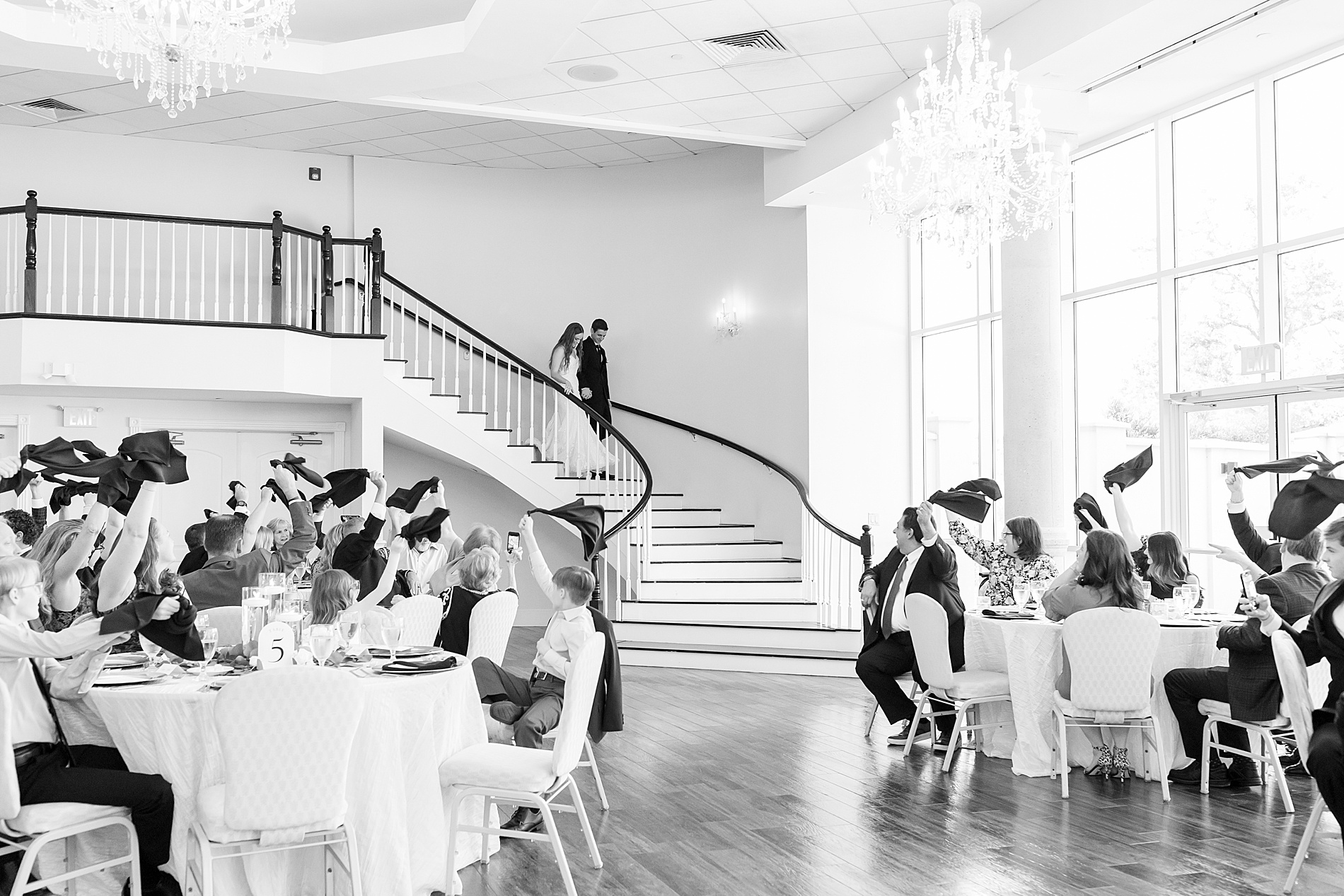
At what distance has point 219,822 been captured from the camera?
10.4ft

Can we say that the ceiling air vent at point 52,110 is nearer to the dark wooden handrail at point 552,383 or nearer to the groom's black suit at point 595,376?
the dark wooden handrail at point 552,383

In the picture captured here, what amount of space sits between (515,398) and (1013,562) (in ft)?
23.0

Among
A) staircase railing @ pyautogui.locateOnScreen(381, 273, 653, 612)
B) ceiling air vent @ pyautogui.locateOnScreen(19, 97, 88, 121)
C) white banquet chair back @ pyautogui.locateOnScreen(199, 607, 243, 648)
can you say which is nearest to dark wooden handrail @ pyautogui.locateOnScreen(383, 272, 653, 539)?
staircase railing @ pyautogui.locateOnScreen(381, 273, 653, 612)

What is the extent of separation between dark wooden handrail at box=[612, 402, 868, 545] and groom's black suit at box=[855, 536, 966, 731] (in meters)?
3.19

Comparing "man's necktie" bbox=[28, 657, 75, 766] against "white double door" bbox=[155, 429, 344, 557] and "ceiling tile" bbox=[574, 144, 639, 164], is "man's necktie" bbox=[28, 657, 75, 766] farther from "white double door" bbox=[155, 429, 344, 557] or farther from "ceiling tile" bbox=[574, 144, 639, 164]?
"ceiling tile" bbox=[574, 144, 639, 164]

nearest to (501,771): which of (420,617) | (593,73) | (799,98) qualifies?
(420,617)

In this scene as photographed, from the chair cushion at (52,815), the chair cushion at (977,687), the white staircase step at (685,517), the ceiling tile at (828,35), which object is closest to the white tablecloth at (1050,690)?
the chair cushion at (977,687)

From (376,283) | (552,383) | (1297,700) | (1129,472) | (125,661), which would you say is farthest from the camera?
(552,383)

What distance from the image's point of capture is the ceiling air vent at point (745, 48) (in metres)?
7.84

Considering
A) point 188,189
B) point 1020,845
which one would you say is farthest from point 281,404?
point 1020,845

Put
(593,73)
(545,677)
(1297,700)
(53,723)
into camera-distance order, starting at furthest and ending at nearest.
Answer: (593,73)
(545,677)
(1297,700)
(53,723)

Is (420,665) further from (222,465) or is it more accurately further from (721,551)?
(222,465)

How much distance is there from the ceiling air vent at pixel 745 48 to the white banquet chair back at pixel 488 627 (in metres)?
4.64

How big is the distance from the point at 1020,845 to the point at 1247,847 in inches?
34.4
